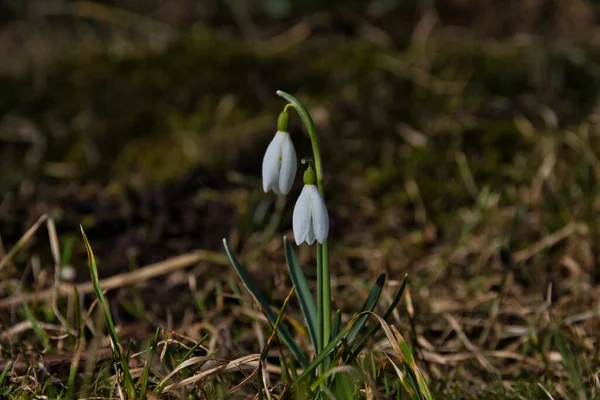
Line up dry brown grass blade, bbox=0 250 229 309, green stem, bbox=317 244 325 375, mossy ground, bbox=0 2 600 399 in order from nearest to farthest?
green stem, bbox=317 244 325 375
mossy ground, bbox=0 2 600 399
dry brown grass blade, bbox=0 250 229 309

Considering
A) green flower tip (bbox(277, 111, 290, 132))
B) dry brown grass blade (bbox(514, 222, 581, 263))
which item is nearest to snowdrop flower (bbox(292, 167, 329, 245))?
green flower tip (bbox(277, 111, 290, 132))

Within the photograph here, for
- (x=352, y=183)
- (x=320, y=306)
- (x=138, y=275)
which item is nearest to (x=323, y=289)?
(x=320, y=306)

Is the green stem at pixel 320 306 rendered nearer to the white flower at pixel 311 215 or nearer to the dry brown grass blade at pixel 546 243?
the white flower at pixel 311 215

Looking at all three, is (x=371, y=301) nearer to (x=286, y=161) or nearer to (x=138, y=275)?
(x=286, y=161)

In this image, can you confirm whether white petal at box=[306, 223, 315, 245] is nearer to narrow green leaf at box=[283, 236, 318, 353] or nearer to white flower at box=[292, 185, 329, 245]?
white flower at box=[292, 185, 329, 245]

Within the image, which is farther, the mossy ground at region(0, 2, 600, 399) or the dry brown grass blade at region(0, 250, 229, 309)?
the dry brown grass blade at region(0, 250, 229, 309)

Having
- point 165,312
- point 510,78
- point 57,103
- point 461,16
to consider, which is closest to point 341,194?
point 165,312

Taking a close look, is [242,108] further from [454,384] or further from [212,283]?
[454,384]

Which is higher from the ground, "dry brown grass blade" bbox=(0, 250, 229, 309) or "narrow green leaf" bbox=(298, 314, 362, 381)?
"narrow green leaf" bbox=(298, 314, 362, 381)
